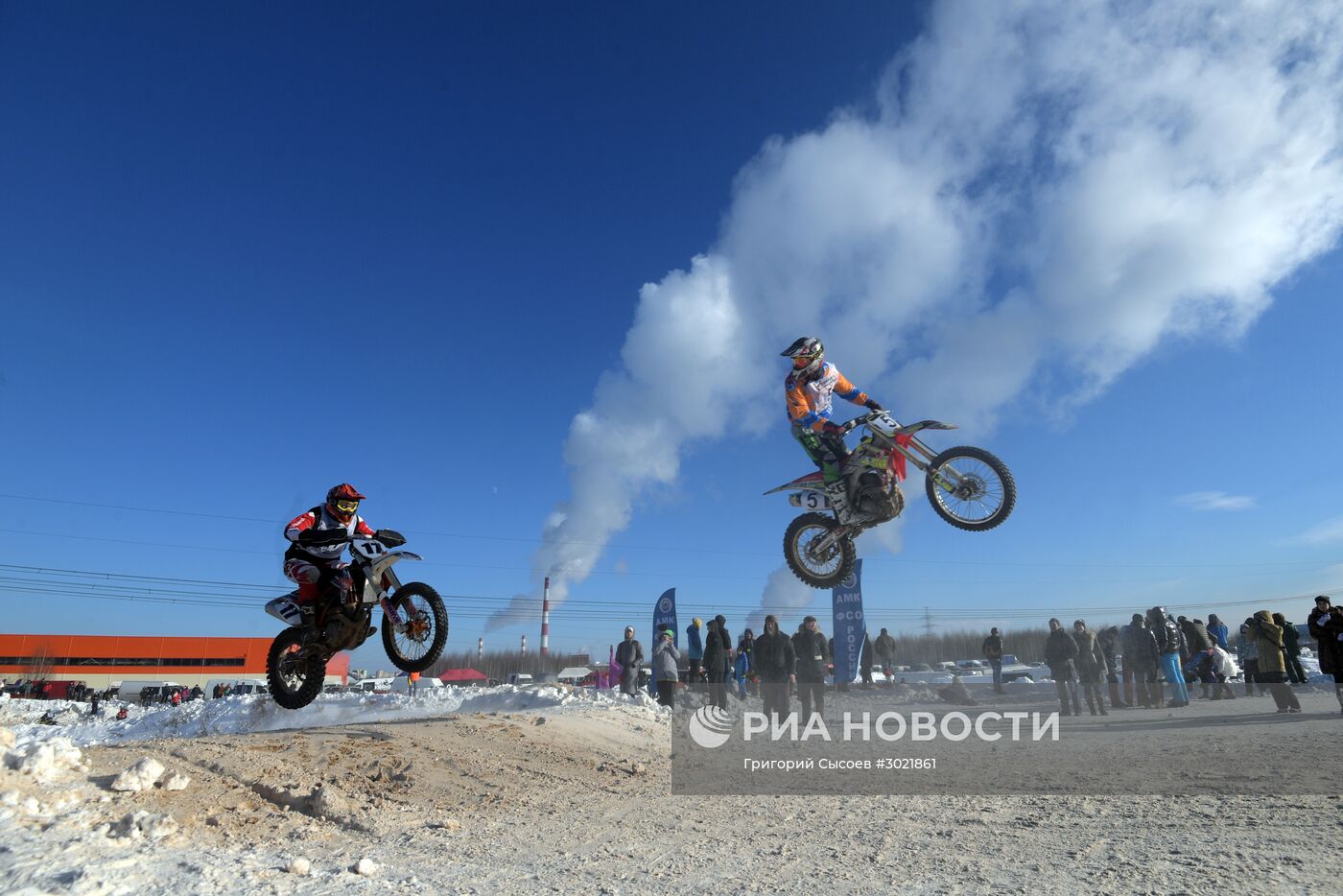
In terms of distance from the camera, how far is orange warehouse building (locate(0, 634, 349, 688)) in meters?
54.2

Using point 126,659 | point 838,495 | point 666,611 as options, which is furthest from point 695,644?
point 126,659

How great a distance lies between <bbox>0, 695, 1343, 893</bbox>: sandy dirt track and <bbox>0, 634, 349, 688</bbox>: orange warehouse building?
162ft

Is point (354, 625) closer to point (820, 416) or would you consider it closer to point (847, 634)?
point (820, 416)

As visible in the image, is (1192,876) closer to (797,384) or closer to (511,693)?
(797,384)

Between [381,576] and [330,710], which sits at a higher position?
[381,576]

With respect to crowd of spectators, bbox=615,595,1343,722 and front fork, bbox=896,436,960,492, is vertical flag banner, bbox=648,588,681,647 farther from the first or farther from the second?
front fork, bbox=896,436,960,492

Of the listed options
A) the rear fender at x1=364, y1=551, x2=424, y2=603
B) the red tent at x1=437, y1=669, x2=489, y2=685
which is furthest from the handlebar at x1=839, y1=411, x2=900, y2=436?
the red tent at x1=437, y1=669, x2=489, y2=685

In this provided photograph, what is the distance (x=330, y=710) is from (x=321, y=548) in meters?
15.3

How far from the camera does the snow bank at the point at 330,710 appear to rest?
688 inches

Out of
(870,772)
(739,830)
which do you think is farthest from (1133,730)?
(739,830)

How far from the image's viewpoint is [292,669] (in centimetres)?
704

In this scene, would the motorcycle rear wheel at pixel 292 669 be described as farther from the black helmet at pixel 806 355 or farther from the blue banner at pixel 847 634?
the blue banner at pixel 847 634

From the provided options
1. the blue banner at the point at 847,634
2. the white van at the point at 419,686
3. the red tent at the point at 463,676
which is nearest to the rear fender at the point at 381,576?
the blue banner at the point at 847,634

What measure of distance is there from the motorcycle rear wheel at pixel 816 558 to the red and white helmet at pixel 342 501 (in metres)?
4.44
